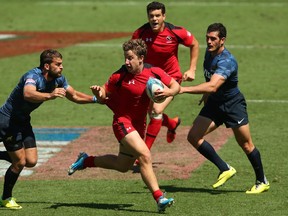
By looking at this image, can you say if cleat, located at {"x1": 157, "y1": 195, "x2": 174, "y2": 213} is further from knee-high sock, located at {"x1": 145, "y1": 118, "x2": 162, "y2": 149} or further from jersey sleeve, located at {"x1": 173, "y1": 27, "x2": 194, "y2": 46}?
jersey sleeve, located at {"x1": 173, "y1": 27, "x2": 194, "y2": 46}

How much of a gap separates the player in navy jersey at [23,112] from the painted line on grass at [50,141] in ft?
9.42

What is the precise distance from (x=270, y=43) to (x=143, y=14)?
7.24m

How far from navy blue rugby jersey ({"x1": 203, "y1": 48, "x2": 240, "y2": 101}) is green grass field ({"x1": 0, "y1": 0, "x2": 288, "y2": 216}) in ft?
5.13

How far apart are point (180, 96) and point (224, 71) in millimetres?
10296

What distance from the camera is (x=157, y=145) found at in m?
19.4

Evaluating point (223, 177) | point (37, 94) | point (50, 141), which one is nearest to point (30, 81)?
point (37, 94)

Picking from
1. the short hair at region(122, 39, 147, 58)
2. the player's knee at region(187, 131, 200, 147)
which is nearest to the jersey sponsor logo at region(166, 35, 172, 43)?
the player's knee at region(187, 131, 200, 147)

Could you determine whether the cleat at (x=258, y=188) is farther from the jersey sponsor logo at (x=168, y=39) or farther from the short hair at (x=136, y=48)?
the jersey sponsor logo at (x=168, y=39)

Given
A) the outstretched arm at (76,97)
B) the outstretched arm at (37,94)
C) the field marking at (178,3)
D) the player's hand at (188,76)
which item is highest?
the outstretched arm at (37,94)

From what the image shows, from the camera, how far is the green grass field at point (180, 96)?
46.6 feet

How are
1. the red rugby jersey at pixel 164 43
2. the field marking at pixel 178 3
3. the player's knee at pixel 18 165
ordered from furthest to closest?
the field marking at pixel 178 3 → the red rugby jersey at pixel 164 43 → the player's knee at pixel 18 165

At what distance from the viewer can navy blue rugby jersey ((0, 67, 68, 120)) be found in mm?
13836

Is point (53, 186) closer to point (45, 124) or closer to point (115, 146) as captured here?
point (115, 146)

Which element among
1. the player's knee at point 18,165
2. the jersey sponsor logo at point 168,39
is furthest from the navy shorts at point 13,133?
the jersey sponsor logo at point 168,39
